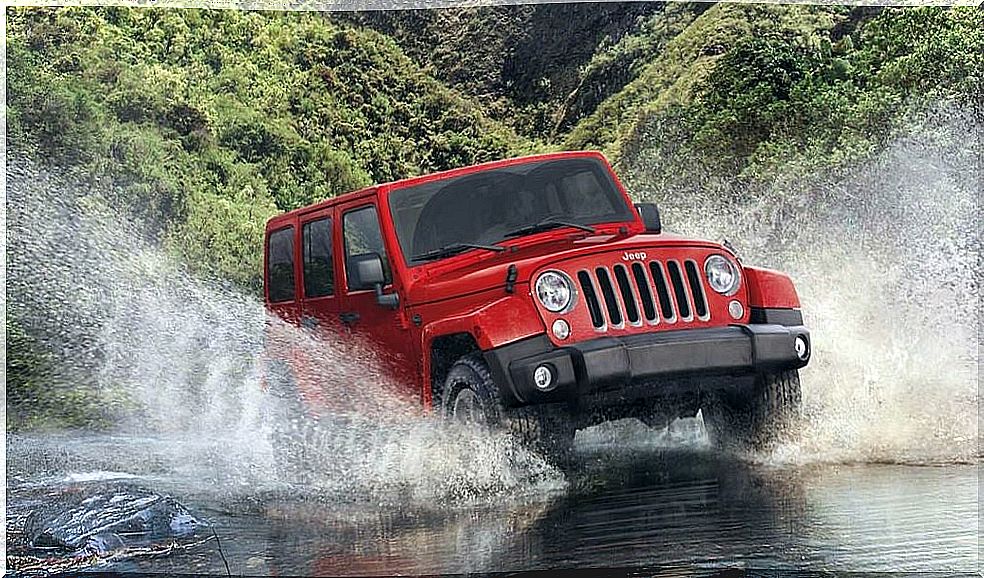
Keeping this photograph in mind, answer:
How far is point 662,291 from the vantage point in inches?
138

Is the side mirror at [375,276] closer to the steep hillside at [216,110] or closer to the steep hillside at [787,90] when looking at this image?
the steep hillside at [216,110]

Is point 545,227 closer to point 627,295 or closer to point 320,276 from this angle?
point 627,295

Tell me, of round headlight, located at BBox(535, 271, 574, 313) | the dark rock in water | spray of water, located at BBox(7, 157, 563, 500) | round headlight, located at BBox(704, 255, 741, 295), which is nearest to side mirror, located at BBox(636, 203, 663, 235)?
round headlight, located at BBox(704, 255, 741, 295)

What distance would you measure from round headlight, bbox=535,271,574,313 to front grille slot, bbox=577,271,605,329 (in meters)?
0.04

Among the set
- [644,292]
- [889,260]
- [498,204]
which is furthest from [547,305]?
[889,260]

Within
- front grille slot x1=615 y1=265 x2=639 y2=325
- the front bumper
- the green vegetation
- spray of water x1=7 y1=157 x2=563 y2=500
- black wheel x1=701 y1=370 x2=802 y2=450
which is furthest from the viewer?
the green vegetation

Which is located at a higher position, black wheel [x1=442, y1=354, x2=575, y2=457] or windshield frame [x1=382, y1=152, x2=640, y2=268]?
windshield frame [x1=382, y1=152, x2=640, y2=268]

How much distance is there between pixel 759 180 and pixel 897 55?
0.70 m

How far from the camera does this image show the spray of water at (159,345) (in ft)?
13.4

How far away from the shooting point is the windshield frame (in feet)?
12.6

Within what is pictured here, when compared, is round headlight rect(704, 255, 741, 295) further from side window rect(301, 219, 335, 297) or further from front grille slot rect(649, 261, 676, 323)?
side window rect(301, 219, 335, 297)

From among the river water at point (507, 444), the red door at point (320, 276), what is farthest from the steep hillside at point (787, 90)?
the red door at point (320, 276)

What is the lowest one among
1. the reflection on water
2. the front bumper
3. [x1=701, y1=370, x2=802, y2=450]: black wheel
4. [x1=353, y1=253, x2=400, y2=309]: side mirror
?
the reflection on water

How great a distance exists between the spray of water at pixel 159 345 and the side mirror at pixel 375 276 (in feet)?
0.74
